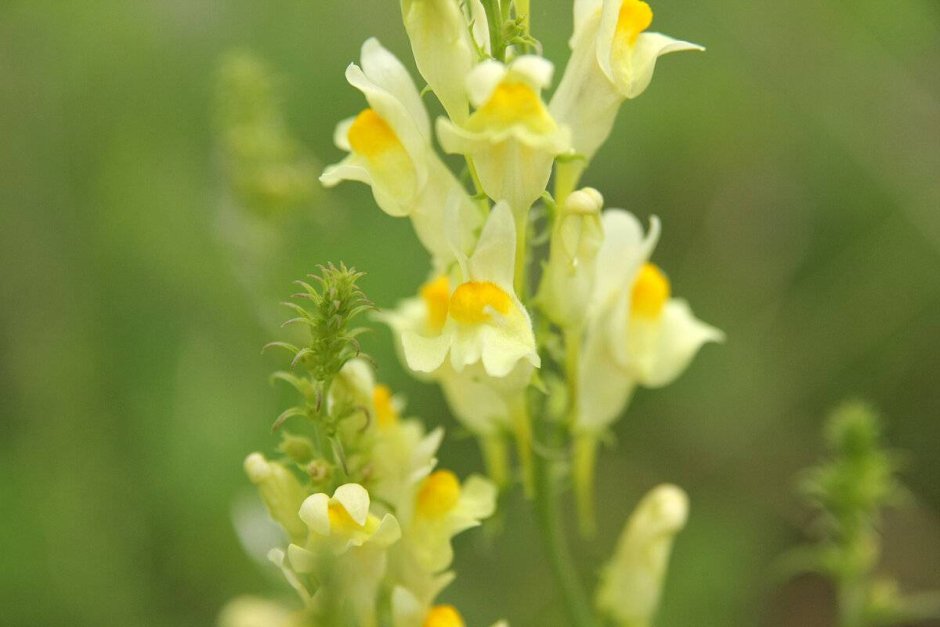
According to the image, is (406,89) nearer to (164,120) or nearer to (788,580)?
(788,580)

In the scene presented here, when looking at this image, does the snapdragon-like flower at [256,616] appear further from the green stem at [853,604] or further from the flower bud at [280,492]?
the green stem at [853,604]

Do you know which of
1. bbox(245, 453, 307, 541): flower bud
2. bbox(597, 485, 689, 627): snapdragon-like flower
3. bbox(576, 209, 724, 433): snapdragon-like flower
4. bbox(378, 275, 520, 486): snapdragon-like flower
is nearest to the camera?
bbox(245, 453, 307, 541): flower bud

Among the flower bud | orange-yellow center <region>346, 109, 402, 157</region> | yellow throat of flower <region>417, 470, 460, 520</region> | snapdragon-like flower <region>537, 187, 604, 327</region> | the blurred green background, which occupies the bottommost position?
yellow throat of flower <region>417, 470, 460, 520</region>

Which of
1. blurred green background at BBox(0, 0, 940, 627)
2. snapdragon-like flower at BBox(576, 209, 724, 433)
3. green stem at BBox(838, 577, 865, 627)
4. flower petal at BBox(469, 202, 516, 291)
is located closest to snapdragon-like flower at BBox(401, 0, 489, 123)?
flower petal at BBox(469, 202, 516, 291)

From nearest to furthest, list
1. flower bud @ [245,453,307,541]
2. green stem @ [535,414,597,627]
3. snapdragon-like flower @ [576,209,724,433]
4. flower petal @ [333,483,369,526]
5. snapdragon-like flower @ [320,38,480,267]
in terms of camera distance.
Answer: flower petal @ [333,483,369,526]
flower bud @ [245,453,307,541]
snapdragon-like flower @ [320,38,480,267]
green stem @ [535,414,597,627]
snapdragon-like flower @ [576,209,724,433]

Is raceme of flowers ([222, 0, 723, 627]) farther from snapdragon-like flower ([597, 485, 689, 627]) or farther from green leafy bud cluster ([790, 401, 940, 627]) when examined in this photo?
green leafy bud cluster ([790, 401, 940, 627])

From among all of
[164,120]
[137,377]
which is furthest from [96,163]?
[137,377]

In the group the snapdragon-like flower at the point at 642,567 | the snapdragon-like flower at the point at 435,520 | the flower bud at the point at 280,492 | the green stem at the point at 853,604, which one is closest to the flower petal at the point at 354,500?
the flower bud at the point at 280,492
